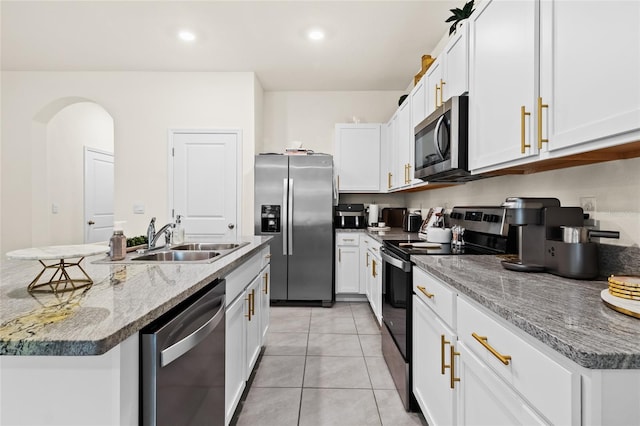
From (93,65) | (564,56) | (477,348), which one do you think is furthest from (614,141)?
(93,65)

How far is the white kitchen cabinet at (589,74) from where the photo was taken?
0.89m

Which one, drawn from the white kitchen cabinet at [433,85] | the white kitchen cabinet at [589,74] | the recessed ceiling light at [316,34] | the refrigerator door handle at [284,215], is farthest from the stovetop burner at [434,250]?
the recessed ceiling light at [316,34]

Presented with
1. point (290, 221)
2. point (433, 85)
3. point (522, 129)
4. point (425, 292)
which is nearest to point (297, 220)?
point (290, 221)

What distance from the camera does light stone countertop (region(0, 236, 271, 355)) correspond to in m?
0.67

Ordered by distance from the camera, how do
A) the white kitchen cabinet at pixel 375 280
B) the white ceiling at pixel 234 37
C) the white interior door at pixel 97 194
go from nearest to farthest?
the white ceiling at pixel 234 37 → the white kitchen cabinet at pixel 375 280 → the white interior door at pixel 97 194

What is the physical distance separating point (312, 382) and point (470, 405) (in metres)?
1.28

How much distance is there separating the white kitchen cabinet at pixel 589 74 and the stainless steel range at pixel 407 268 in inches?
31.7

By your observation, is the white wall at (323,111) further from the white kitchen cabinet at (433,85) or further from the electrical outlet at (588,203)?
the electrical outlet at (588,203)

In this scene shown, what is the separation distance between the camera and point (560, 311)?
2.84 feet

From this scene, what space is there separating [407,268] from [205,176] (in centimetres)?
307

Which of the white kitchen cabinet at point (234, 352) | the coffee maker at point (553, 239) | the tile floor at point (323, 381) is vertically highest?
the coffee maker at point (553, 239)

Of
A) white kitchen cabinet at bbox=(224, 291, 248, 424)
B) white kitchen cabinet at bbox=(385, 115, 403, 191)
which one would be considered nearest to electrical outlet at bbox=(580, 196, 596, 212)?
white kitchen cabinet at bbox=(224, 291, 248, 424)

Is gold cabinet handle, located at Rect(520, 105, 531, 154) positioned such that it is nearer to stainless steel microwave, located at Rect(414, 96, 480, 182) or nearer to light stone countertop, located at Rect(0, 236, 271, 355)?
stainless steel microwave, located at Rect(414, 96, 480, 182)

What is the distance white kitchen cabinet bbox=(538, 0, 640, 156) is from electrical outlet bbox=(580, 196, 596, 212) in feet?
1.21
